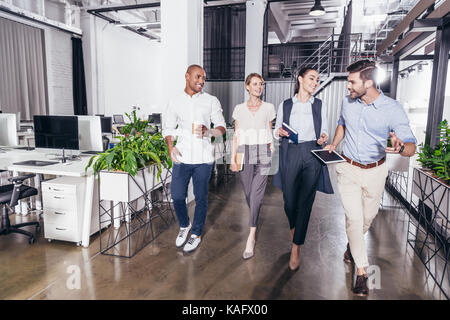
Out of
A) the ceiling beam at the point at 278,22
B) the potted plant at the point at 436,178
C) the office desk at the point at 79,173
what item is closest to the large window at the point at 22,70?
the office desk at the point at 79,173

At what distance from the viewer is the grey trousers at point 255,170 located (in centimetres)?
246

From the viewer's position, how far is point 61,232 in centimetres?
283

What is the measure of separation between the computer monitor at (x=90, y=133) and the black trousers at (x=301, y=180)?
2.12 m

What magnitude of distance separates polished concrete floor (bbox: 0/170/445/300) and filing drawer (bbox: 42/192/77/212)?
0.36m

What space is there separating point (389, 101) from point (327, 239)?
5.19 feet

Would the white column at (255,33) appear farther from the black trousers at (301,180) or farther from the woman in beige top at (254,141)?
the black trousers at (301,180)

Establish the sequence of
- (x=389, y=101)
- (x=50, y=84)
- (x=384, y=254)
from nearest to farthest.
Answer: (x=389, y=101)
(x=384, y=254)
(x=50, y=84)

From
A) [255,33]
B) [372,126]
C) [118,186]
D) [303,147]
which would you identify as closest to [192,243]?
[118,186]

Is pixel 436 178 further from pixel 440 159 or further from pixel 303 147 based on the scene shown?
pixel 303 147

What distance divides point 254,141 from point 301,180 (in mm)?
477

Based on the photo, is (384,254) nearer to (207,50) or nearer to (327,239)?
(327,239)

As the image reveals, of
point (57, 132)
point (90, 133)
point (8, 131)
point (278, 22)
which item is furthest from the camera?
point (278, 22)

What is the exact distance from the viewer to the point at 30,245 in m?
2.84
